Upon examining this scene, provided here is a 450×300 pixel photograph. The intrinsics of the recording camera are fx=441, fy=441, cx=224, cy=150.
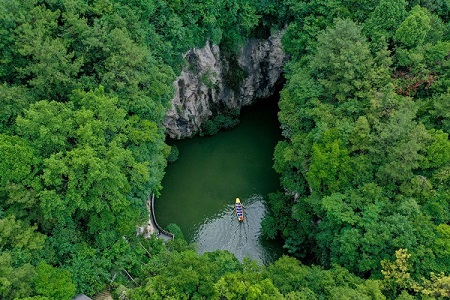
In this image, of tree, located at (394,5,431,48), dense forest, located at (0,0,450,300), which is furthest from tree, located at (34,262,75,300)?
tree, located at (394,5,431,48)

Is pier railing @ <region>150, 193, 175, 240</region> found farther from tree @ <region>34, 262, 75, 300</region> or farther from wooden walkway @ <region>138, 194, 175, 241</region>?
tree @ <region>34, 262, 75, 300</region>

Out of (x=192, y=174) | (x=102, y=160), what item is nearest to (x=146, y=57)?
(x=102, y=160)

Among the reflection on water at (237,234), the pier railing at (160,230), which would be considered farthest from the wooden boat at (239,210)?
the pier railing at (160,230)

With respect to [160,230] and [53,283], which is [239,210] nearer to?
[160,230]

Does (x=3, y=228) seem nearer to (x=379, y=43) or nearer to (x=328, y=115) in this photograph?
(x=328, y=115)

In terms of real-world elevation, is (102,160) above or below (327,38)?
below

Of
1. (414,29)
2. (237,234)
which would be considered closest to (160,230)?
(237,234)
